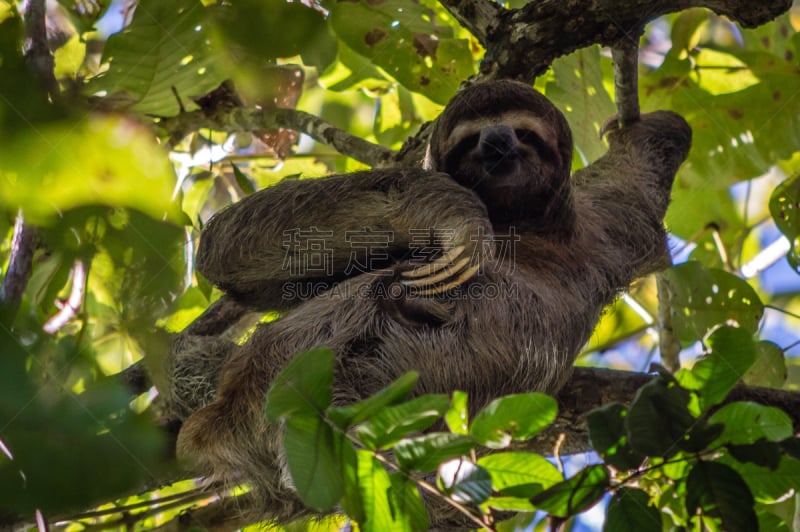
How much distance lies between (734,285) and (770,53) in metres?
2.49

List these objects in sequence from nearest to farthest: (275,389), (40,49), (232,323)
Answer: (275,389) < (40,49) < (232,323)

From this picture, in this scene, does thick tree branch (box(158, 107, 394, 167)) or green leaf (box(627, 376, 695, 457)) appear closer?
green leaf (box(627, 376, 695, 457))

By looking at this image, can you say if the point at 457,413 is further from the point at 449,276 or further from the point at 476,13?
the point at 476,13

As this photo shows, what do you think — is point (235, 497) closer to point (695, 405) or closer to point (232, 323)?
point (232, 323)

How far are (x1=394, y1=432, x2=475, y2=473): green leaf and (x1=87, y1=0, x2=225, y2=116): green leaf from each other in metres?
3.46

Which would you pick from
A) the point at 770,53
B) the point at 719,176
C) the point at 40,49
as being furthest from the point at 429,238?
the point at 770,53

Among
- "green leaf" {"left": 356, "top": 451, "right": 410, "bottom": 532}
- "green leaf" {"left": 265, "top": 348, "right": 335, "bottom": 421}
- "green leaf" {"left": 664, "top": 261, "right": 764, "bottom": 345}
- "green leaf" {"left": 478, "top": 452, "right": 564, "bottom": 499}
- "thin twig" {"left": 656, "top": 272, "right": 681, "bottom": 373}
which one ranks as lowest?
"thin twig" {"left": 656, "top": 272, "right": 681, "bottom": 373}

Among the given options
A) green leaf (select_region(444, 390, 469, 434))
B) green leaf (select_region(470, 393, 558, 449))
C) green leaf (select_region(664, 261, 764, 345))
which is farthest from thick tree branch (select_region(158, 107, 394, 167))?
green leaf (select_region(470, 393, 558, 449))

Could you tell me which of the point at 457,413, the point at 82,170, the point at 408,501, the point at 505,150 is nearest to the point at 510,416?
the point at 457,413

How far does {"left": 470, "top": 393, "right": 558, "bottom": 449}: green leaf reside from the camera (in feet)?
9.32

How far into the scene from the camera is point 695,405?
3021 millimetres

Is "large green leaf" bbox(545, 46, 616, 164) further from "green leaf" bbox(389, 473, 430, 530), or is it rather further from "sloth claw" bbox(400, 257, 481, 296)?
"green leaf" bbox(389, 473, 430, 530)

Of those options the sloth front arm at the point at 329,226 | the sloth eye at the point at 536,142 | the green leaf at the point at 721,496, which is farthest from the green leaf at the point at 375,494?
the sloth eye at the point at 536,142

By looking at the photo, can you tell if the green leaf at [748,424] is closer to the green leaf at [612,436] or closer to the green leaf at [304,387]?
the green leaf at [612,436]
